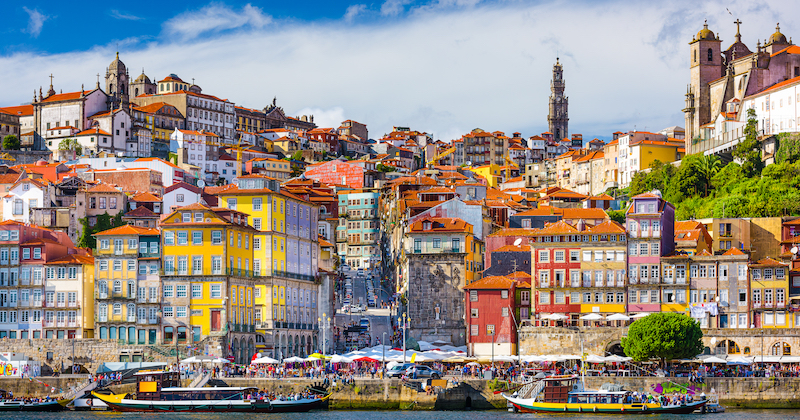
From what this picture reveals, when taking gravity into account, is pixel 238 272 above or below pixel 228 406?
above

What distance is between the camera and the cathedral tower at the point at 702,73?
119688 mm

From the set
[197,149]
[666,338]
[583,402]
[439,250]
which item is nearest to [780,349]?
[666,338]

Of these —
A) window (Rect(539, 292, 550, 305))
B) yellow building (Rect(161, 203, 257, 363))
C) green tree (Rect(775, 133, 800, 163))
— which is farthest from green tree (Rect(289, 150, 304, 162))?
window (Rect(539, 292, 550, 305))

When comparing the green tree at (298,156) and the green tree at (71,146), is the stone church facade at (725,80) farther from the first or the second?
the green tree at (71,146)

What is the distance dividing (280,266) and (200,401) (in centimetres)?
2018

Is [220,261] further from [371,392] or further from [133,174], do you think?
[133,174]

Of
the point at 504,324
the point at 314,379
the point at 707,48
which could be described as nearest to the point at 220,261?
the point at 314,379

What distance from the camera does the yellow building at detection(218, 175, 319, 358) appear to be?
7944cm

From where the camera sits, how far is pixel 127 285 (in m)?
76.3

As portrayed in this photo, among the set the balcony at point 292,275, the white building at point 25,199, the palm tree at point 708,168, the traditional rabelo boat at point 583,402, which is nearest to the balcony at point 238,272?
the balcony at point 292,275

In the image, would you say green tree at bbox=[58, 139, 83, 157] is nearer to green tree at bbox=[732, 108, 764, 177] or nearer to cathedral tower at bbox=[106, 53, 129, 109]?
cathedral tower at bbox=[106, 53, 129, 109]

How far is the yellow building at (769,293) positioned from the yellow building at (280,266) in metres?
31.3

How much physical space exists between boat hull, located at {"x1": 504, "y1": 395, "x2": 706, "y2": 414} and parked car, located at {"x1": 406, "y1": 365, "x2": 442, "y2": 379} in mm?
5266

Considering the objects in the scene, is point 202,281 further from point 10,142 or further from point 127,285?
point 10,142
